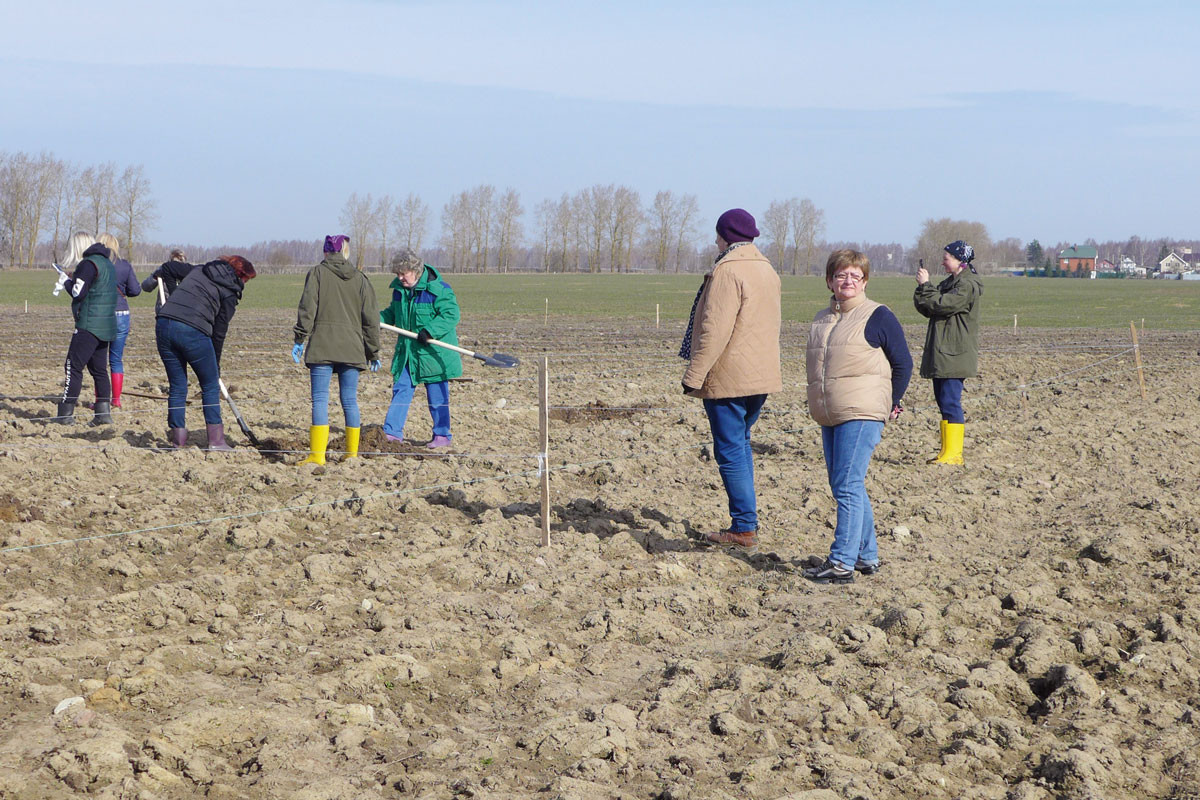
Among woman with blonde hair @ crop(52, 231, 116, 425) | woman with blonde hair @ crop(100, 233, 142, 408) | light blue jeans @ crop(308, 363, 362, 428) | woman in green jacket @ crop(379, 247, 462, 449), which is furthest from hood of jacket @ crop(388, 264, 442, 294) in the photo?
woman with blonde hair @ crop(100, 233, 142, 408)

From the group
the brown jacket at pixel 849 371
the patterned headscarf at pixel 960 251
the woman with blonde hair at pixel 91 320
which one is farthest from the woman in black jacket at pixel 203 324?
Result: the patterned headscarf at pixel 960 251

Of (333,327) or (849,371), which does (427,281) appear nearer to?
(333,327)

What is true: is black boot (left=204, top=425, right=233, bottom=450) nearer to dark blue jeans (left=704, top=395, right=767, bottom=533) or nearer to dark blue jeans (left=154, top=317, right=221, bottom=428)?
dark blue jeans (left=154, top=317, right=221, bottom=428)

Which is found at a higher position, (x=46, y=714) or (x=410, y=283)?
(x=410, y=283)

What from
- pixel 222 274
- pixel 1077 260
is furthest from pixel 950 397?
pixel 1077 260

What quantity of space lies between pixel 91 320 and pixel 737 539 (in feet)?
21.2

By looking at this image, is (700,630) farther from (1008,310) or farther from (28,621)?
(1008,310)

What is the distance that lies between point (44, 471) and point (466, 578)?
3893 millimetres

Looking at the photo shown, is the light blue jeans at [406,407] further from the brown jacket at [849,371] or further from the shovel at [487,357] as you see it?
the brown jacket at [849,371]

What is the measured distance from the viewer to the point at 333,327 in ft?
27.2

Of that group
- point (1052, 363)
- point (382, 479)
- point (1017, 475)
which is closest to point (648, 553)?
point (382, 479)

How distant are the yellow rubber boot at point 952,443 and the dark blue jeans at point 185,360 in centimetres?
592

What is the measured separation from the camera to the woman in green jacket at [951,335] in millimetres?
8938

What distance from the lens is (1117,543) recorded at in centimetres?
649
